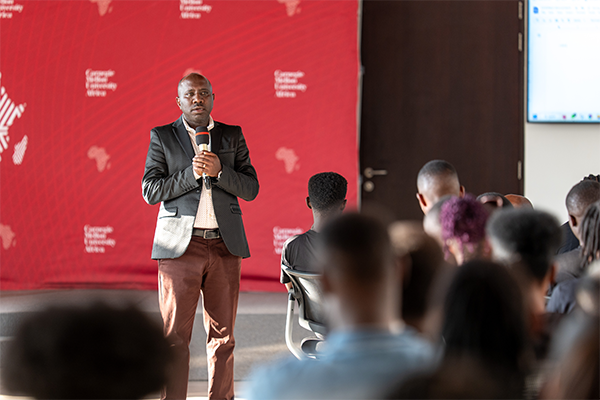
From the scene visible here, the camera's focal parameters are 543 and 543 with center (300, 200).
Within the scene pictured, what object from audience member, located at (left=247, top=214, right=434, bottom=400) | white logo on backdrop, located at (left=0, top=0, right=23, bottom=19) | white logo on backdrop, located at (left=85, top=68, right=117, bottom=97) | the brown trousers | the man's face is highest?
white logo on backdrop, located at (left=0, top=0, right=23, bottom=19)

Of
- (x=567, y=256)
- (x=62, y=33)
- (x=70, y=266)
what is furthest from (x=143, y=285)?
(x=567, y=256)

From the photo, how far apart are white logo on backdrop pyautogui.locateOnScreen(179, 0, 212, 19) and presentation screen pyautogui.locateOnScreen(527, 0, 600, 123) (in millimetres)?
2528

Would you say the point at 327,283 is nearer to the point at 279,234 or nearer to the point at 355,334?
the point at 355,334

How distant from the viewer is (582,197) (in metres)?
2.08

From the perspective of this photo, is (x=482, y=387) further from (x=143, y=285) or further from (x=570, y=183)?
(x=570, y=183)

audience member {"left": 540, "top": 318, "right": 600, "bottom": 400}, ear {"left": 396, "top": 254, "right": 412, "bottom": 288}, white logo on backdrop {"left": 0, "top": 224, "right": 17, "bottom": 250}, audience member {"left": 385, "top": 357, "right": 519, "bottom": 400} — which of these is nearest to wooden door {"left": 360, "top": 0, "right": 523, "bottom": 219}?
white logo on backdrop {"left": 0, "top": 224, "right": 17, "bottom": 250}

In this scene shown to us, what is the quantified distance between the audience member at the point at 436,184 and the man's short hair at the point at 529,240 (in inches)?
29.9

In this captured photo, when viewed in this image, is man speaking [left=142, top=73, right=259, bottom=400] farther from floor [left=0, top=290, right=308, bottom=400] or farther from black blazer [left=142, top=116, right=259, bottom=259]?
floor [left=0, top=290, right=308, bottom=400]

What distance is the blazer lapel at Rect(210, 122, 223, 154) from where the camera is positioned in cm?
243

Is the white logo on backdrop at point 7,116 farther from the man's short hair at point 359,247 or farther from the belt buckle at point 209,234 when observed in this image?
the man's short hair at point 359,247

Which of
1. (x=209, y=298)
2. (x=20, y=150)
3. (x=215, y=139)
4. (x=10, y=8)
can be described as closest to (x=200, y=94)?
(x=215, y=139)

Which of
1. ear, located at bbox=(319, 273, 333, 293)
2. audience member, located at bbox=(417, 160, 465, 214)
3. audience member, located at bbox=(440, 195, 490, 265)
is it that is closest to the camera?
ear, located at bbox=(319, 273, 333, 293)

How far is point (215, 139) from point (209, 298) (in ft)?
2.32

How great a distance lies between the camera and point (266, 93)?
13.6 feet
